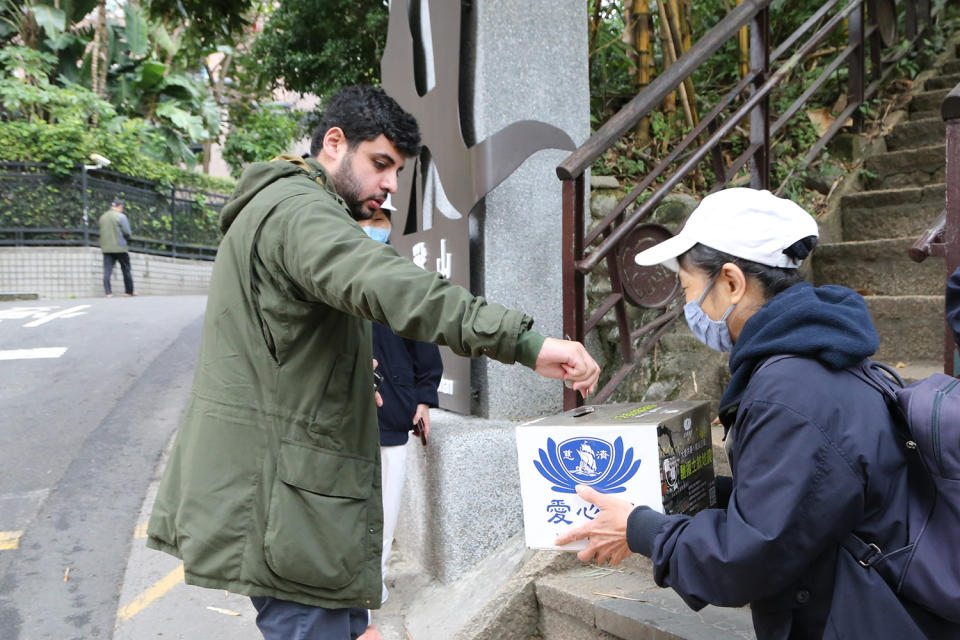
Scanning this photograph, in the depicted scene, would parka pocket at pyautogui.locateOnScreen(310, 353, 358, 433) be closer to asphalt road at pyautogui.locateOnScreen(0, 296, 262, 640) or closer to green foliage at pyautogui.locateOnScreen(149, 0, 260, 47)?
asphalt road at pyautogui.locateOnScreen(0, 296, 262, 640)

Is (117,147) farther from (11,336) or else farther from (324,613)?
(324,613)

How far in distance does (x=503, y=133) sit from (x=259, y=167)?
74.3 inches

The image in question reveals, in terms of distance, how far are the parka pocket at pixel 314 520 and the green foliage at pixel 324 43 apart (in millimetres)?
6744

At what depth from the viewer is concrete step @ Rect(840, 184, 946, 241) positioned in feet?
15.3

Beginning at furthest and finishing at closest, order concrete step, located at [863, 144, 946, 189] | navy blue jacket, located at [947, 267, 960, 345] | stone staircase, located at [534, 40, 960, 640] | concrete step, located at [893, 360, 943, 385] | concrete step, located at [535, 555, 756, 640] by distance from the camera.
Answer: concrete step, located at [863, 144, 946, 189], concrete step, located at [893, 360, 943, 385], stone staircase, located at [534, 40, 960, 640], concrete step, located at [535, 555, 756, 640], navy blue jacket, located at [947, 267, 960, 345]

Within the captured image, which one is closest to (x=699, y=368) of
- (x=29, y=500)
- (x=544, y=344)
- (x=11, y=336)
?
(x=544, y=344)

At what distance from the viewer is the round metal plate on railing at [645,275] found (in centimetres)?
356

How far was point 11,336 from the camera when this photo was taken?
8.84 metres

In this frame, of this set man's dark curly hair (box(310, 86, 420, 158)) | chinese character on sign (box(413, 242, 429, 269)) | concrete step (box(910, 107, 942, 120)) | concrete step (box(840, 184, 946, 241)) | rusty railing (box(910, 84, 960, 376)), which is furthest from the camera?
concrete step (box(910, 107, 942, 120))

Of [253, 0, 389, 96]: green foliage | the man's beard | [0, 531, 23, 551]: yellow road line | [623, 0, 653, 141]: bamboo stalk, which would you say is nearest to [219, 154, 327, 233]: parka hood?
the man's beard

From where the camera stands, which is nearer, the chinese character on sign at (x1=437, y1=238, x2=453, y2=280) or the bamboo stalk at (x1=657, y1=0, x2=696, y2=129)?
the chinese character on sign at (x1=437, y1=238, x2=453, y2=280)

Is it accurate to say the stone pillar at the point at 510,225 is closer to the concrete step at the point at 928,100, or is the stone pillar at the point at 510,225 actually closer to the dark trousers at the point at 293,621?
the dark trousers at the point at 293,621

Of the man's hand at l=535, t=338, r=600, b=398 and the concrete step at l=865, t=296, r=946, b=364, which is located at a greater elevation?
the man's hand at l=535, t=338, r=600, b=398

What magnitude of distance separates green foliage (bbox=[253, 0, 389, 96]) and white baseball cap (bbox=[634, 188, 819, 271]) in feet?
22.3
